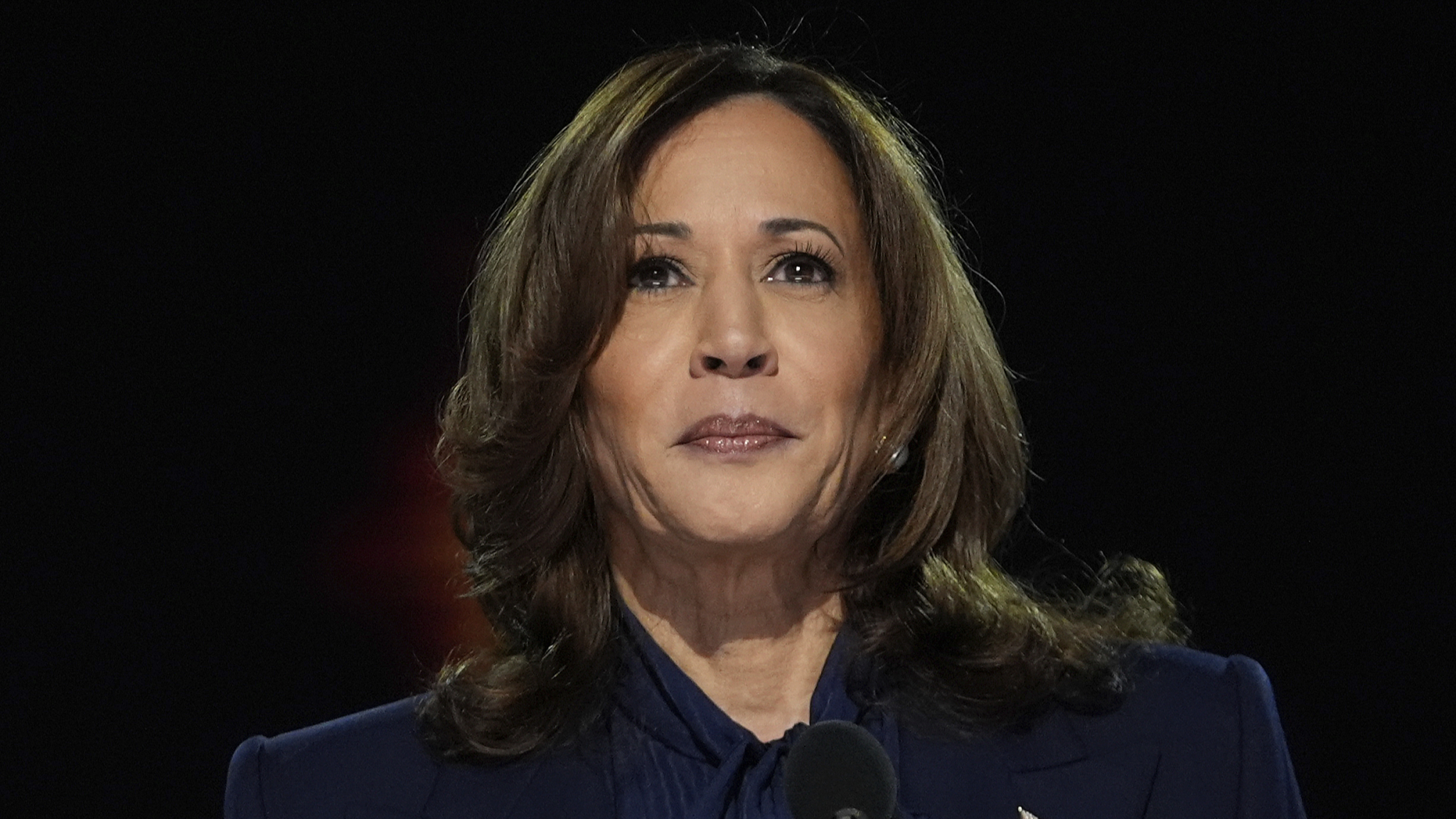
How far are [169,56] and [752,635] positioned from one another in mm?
1507

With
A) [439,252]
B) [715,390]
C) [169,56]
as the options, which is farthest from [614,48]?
[715,390]

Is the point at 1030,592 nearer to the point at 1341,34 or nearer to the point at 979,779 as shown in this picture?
the point at 979,779

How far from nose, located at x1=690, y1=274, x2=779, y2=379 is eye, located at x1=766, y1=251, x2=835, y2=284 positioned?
75mm

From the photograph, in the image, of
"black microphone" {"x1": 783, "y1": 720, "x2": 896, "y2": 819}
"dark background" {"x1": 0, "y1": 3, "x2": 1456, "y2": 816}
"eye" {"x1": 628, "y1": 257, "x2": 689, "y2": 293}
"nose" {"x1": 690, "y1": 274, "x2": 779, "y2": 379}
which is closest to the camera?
"black microphone" {"x1": 783, "y1": 720, "x2": 896, "y2": 819}

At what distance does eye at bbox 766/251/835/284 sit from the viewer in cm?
233

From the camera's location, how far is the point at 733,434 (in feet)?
7.29

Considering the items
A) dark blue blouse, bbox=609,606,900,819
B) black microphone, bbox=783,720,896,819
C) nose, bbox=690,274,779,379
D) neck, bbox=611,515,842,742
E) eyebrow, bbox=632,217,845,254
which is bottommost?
dark blue blouse, bbox=609,606,900,819

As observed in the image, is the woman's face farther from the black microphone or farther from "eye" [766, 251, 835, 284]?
the black microphone

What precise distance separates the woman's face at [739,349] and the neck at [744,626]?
0.08m

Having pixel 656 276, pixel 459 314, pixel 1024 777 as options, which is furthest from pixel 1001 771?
pixel 459 314

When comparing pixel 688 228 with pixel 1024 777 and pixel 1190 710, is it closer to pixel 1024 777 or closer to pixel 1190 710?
pixel 1024 777

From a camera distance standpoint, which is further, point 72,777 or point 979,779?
point 72,777

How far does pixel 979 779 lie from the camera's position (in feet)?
7.63

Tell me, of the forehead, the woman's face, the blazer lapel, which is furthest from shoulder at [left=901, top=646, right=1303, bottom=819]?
the forehead
